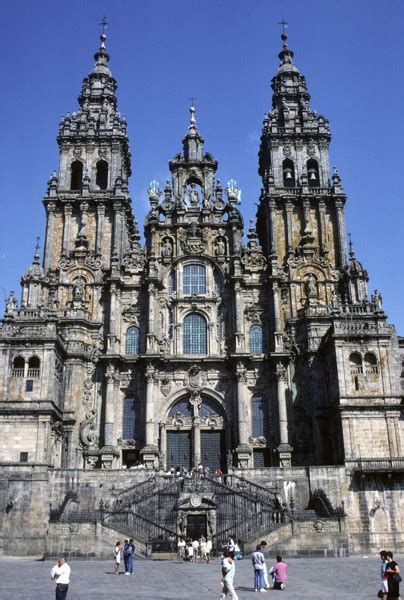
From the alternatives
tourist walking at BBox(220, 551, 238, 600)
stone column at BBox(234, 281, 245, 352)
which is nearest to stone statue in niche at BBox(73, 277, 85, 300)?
stone column at BBox(234, 281, 245, 352)

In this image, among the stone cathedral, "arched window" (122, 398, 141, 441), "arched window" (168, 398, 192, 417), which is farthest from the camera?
"arched window" (168, 398, 192, 417)

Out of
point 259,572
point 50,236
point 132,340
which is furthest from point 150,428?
point 259,572

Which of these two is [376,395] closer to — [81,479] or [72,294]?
[81,479]

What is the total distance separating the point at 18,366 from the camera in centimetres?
3862

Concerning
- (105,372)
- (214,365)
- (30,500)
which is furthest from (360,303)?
(30,500)

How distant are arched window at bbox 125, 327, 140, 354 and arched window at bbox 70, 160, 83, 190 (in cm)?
1297

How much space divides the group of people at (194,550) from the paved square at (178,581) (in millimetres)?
590

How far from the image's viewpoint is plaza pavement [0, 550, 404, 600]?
17.2 metres

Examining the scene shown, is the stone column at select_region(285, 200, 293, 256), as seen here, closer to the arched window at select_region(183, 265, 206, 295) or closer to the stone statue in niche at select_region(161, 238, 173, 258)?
the arched window at select_region(183, 265, 206, 295)

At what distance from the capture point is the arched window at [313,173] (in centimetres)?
5016

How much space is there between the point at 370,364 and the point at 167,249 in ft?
55.1

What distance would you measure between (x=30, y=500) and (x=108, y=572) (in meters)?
12.5

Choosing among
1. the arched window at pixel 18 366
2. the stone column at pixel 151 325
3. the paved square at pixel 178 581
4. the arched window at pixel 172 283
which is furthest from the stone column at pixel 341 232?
the paved square at pixel 178 581

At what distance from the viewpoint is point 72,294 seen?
4534 cm
